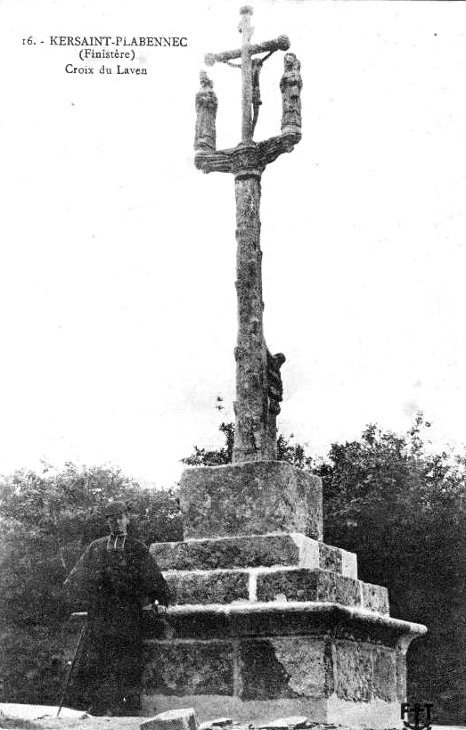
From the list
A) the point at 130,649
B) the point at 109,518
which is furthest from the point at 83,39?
the point at 130,649

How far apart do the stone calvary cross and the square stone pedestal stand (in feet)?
1.47

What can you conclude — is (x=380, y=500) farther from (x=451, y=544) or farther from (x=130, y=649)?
(x=130, y=649)

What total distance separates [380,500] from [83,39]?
19.6 m

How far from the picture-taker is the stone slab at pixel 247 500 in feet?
20.8

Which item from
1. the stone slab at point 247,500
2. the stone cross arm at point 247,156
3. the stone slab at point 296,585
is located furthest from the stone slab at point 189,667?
the stone cross arm at point 247,156

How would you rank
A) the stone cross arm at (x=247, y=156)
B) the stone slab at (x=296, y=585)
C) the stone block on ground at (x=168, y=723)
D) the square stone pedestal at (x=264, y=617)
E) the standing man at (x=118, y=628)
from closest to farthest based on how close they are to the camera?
the stone block on ground at (x=168, y=723) < the square stone pedestal at (x=264, y=617) < the stone slab at (x=296, y=585) < the standing man at (x=118, y=628) < the stone cross arm at (x=247, y=156)

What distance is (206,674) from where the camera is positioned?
19.4ft

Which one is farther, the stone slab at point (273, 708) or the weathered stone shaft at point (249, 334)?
the weathered stone shaft at point (249, 334)

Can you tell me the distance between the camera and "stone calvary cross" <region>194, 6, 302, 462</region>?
22.2ft

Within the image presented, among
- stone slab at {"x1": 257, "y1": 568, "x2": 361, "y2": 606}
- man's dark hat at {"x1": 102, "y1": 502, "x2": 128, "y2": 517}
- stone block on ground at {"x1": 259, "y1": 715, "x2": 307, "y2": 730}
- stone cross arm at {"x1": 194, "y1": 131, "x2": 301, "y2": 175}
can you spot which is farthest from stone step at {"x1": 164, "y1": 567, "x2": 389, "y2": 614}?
stone cross arm at {"x1": 194, "y1": 131, "x2": 301, "y2": 175}

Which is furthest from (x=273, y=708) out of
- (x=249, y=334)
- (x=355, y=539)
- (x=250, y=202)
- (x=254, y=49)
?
(x=355, y=539)

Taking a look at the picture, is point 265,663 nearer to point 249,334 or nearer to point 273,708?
point 273,708

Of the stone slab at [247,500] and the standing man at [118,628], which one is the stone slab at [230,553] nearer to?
the stone slab at [247,500]

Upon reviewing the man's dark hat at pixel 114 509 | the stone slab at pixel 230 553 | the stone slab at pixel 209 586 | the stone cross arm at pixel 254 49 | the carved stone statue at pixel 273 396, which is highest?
the stone cross arm at pixel 254 49
